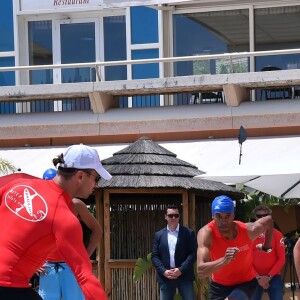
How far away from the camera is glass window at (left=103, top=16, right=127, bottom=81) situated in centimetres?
2253

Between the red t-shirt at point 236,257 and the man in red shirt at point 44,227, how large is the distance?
14.1ft

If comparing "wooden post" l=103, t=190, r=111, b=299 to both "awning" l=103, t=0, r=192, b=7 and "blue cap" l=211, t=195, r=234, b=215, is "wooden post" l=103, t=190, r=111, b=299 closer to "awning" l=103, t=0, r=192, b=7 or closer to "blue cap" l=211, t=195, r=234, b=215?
"awning" l=103, t=0, r=192, b=7

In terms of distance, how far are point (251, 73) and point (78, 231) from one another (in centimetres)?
1397

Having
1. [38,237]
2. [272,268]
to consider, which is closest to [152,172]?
[272,268]

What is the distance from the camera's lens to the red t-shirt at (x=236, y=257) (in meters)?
10.2

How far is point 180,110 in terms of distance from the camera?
20.2m

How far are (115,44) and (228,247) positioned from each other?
43.0 feet

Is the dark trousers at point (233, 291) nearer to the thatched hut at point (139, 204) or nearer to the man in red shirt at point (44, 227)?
the man in red shirt at point (44, 227)

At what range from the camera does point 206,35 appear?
21719mm

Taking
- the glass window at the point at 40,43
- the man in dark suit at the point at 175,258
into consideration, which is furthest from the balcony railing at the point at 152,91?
the man in dark suit at the point at 175,258

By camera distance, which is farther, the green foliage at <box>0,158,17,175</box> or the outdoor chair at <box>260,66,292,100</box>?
the outdoor chair at <box>260,66,292,100</box>

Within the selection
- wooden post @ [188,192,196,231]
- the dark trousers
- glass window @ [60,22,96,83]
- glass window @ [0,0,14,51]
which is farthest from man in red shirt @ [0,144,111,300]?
glass window @ [0,0,14,51]

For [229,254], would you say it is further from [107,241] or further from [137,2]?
[137,2]

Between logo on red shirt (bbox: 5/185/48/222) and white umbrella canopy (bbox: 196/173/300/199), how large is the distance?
8124 mm
